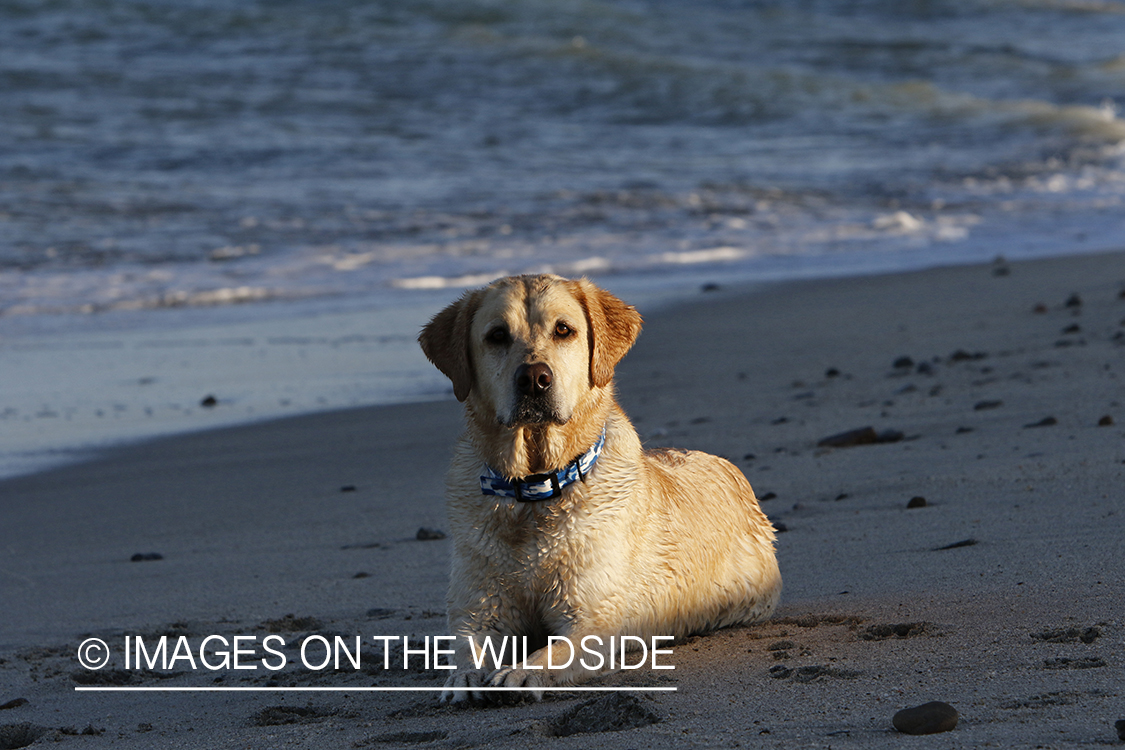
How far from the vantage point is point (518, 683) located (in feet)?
11.7

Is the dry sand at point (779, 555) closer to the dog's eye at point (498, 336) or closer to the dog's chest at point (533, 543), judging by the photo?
the dog's chest at point (533, 543)

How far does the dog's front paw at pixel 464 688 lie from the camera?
354 centimetres

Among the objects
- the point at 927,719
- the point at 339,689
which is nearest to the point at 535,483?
the point at 339,689

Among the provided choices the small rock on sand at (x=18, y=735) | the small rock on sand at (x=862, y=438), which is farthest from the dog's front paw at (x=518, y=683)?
the small rock on sand at (x=862, y=438)

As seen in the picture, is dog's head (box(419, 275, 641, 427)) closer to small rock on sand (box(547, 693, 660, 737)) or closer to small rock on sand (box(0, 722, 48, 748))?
small rock on sand (box(547, 693, 660, 737))

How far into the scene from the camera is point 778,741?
2855 mm

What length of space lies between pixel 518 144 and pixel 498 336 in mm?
19368

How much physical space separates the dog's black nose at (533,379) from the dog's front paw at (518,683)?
2.60ft

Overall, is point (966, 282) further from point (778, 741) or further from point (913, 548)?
point (778, 741)

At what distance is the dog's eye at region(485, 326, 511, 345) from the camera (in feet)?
12.9

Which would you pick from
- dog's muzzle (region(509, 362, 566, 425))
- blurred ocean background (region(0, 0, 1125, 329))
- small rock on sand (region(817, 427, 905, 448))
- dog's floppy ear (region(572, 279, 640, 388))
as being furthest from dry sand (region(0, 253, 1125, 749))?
blurred ocean background (region(0, 0, 1125, 329))

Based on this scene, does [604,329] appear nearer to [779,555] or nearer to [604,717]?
[604,717]

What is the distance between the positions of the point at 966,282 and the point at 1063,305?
193cm

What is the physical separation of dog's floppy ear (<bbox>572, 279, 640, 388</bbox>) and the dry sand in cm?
94
